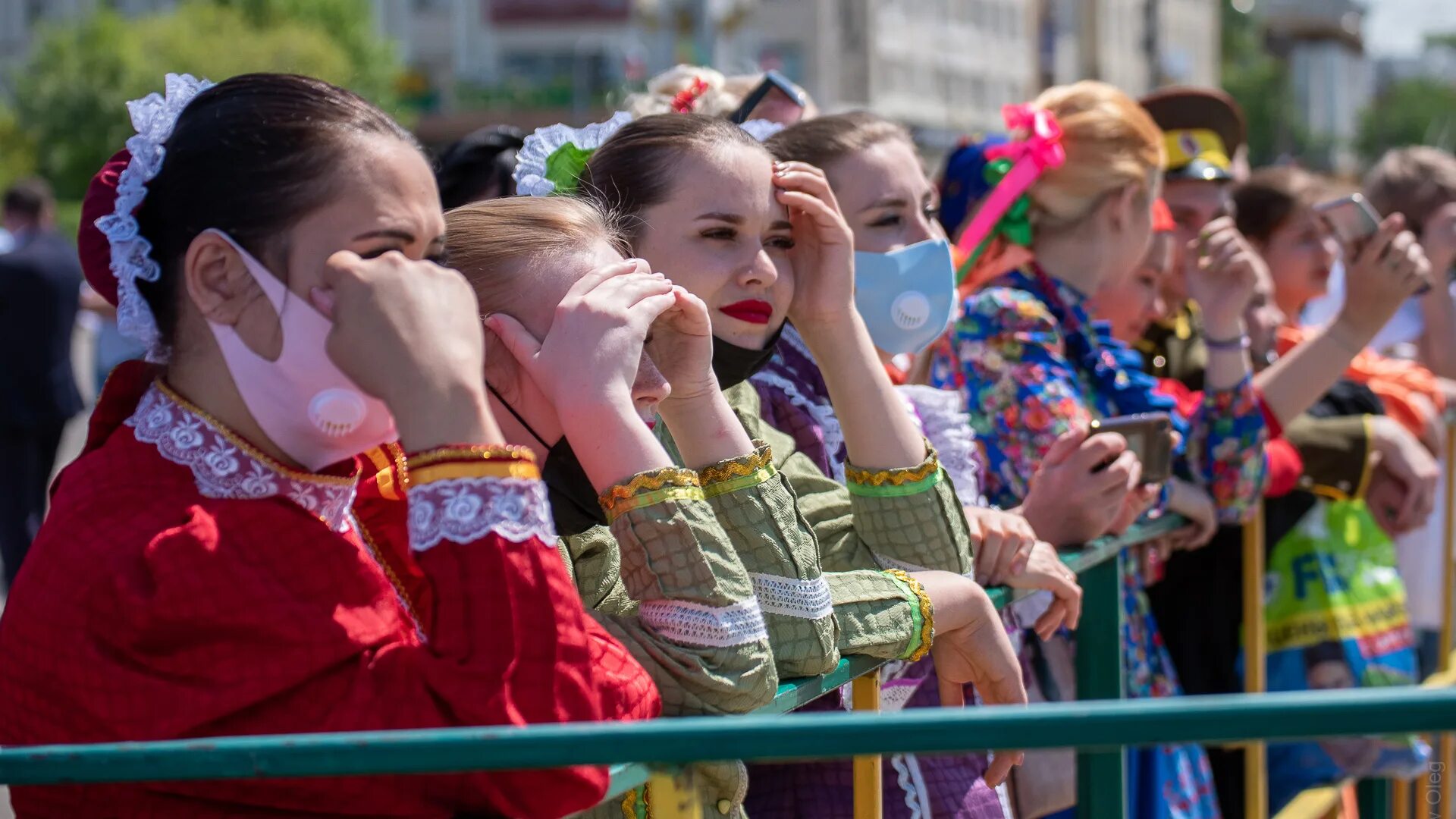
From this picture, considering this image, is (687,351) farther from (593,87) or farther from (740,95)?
(593,87)

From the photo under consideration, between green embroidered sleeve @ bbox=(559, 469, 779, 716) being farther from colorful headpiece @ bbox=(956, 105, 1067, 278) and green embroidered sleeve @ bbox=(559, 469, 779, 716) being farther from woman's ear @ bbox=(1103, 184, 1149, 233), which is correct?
woman's ear @ bbox=(1103, 184, 1149, 233)

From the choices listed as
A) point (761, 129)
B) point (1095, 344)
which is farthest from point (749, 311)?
point (1095, 344)

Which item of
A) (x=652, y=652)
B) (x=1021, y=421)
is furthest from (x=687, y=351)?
(x=1021, y=421)

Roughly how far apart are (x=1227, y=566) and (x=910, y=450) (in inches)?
75.5

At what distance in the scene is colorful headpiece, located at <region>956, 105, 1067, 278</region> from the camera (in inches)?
152

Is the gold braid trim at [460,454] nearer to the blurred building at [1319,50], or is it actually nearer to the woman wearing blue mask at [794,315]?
the woman wearing blue mask at [794,315]

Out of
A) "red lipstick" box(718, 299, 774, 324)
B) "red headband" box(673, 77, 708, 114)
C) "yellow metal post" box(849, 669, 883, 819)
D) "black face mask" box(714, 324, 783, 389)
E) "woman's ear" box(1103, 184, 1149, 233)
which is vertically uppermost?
"red headband" box(673, 77, 708, 114)

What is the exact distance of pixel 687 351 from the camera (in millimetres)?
2246

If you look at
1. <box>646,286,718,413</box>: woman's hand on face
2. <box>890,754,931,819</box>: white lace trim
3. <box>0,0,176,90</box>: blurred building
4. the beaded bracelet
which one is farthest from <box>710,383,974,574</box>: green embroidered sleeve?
<box>0,0,176,90</box>: blurred building

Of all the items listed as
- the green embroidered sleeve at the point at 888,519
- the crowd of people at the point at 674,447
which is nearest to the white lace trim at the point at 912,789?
the crowd of people at the point at 674,447

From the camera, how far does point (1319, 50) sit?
3629 inches

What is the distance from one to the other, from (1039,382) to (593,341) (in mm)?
1732

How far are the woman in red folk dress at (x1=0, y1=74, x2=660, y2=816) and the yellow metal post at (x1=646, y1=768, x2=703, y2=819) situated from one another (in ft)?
0.43

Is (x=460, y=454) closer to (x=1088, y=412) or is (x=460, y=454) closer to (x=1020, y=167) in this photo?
(x=1088, y=412)
